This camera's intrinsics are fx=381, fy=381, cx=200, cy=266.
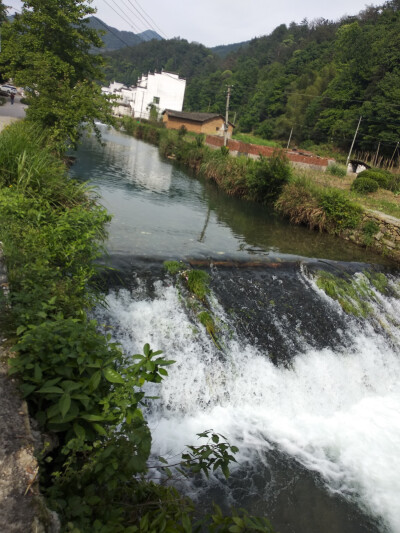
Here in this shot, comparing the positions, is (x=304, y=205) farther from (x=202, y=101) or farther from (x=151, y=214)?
(x=202, y=101)

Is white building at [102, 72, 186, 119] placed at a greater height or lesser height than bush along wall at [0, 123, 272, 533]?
greater

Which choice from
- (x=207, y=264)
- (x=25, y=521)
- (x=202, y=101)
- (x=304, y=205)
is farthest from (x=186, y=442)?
(x=202, y=101)

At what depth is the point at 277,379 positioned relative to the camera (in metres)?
5.89

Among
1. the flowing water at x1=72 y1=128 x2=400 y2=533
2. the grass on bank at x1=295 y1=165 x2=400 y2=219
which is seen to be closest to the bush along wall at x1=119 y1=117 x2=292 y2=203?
the grass on bank at x1=295 y1=165 x2=400 y2=219

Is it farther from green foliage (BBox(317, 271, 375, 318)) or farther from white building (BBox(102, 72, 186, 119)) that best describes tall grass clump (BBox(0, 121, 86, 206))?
white building (BBox(102, 72, 186, 119))

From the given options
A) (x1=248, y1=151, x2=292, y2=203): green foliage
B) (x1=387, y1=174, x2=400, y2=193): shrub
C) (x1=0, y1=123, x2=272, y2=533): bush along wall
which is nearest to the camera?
(x1=0, y1=123, x2=272, y2=533): bush along wall

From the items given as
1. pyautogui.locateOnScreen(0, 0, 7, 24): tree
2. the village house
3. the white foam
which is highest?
pyautogui.locateOnScreen(0, 0, 7, 24): tree

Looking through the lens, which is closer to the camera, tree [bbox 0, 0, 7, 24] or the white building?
tree [bbox 0, 0, 7, 24]

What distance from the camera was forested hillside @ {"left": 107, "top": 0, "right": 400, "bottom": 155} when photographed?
40000mm

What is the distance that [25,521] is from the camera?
182 cm

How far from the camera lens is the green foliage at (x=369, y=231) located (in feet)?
41.8

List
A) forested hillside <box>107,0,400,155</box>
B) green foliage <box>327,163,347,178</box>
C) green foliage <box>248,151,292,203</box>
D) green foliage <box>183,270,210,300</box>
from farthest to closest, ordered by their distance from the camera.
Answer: forested hillside <box>107,0,400,155</box>
green foliage <box>327,163,347,178</box>
green foliage <box>248,151,292,203</box>
green foliage <box>183,270,210,300</box>

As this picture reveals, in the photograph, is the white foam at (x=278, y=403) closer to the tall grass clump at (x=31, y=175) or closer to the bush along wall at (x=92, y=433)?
the bush along wall at (x=92, y=433)

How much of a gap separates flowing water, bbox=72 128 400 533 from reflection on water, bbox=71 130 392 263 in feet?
0.54
